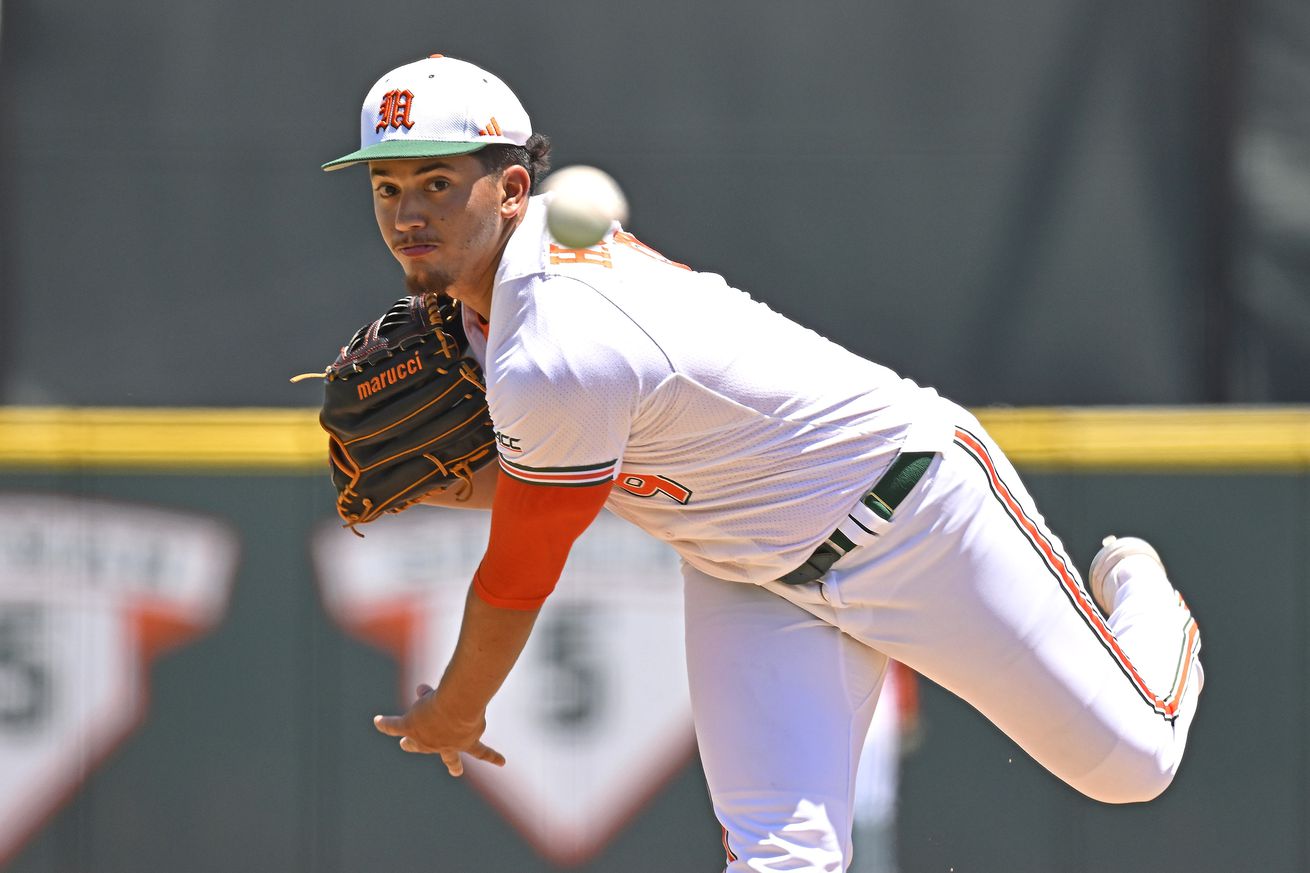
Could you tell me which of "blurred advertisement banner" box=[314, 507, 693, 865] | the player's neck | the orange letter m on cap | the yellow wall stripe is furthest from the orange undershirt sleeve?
→ the yellow wall stripe

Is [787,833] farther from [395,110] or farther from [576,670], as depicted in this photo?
[576,670]

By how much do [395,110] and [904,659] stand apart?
109 centimetres

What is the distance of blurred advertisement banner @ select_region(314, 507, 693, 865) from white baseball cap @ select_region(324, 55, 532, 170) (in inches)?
81.3

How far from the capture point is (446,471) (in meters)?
2.67

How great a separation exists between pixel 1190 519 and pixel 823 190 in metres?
1.48

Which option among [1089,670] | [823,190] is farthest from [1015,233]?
[1089,670]

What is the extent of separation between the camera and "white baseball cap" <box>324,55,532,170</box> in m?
2.24

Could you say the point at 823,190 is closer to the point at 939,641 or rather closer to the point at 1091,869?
the point at 1091,869

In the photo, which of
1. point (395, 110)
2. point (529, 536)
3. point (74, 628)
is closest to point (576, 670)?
point (74, 628)

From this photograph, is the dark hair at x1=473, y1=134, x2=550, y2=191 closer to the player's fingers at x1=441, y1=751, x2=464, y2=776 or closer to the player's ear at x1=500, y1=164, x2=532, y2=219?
the player's ear at x1=500, y1=164, x2=532, y2=219

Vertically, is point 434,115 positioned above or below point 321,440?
above

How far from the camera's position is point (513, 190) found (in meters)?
2.36

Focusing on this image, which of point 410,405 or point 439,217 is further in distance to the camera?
point 410,405

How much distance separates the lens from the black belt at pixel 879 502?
243 cm
